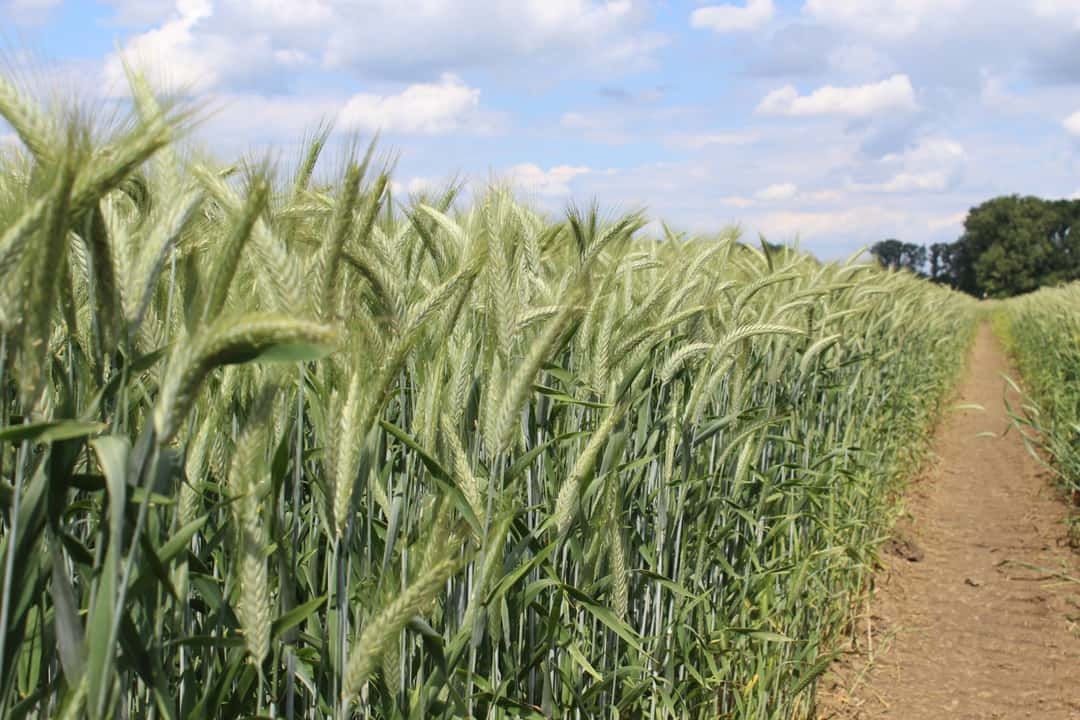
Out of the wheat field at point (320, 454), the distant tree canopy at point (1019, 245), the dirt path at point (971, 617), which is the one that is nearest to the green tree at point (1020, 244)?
A: the distant tree canopy at point (1019, 245)

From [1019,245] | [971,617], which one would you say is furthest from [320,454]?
[1019,245]

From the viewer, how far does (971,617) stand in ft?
16.0

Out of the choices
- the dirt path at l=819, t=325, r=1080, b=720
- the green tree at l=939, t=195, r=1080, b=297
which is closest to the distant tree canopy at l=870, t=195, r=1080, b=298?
the green tree at l=939, t=195, r=1080, b=297

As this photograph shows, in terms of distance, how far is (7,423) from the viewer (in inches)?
45.9

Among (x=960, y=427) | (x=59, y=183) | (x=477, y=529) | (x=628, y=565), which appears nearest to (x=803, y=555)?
(x=628, y=565)

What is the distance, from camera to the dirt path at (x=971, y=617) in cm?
387

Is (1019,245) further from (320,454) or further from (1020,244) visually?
(320,454)

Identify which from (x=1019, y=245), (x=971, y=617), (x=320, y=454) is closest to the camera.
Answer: (x=320, y=454)

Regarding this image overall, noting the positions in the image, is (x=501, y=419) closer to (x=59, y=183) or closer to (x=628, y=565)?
(x=59, y=183)

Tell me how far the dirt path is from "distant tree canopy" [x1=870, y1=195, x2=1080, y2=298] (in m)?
68.3

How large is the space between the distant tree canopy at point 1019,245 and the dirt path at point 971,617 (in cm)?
6831

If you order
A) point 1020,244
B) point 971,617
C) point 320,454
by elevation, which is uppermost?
→ point 1020,244

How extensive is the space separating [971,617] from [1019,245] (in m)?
77.2

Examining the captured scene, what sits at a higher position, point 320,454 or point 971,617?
point 320,454
